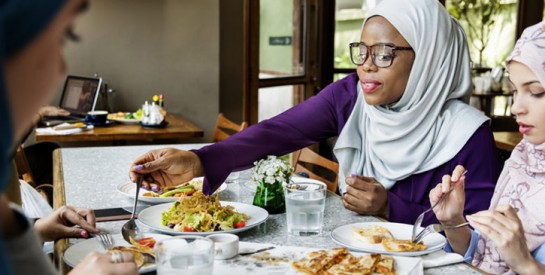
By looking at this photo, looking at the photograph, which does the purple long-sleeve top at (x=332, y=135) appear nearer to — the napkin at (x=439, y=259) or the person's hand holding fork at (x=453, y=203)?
the person's hand holding fork at (x=453, y=203)

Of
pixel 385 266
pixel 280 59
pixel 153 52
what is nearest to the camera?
pixel 385 266

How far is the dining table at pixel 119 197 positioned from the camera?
137cm

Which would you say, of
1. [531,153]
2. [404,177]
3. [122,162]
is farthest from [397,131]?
[122,162]

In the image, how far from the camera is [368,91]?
189cm

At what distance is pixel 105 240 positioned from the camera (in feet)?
4.38

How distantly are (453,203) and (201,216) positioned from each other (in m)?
0.58

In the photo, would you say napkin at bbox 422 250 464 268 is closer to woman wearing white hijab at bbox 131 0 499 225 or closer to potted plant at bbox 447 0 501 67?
woman wearing white hijab at bbox 131 0 499 225

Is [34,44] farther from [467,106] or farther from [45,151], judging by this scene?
[45,151]

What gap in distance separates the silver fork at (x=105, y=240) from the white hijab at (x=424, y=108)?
0.89m

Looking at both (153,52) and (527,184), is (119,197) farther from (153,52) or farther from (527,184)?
(153,52)

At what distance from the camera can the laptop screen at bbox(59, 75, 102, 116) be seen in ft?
13.9

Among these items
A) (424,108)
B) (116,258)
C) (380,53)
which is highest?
(380,53)

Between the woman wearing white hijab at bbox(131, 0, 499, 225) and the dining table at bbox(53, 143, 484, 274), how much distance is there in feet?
0.30

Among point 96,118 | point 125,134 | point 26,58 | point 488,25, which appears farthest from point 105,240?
point 488,25
